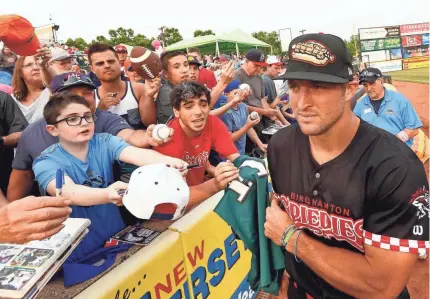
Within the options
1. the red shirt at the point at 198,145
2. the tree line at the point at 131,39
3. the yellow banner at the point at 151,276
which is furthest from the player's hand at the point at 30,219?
the tree line at the point at 131,39

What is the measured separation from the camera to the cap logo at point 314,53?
5.19 ft

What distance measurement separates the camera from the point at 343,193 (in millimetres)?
1608

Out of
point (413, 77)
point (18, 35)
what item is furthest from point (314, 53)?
point (413, 77)

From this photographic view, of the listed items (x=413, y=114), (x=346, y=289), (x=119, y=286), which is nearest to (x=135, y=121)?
(x=119, y=286)

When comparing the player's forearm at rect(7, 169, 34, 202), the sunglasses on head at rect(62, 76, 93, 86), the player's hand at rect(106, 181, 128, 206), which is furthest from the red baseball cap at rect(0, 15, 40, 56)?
the player's hand at rect(106, 181, 128, 206)

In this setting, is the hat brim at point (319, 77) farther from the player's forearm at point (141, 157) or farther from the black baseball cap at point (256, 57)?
the black baseball cap at point (256, 57)

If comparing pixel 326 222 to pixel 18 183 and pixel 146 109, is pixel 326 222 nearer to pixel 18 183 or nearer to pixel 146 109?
pixel 18 183

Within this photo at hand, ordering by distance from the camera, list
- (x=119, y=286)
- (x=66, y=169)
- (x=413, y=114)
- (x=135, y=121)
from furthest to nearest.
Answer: (x=413, y=114)
(x=135, y=121)
(x=66, y=169)
(x=119, y=286)

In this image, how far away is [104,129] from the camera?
114 inches

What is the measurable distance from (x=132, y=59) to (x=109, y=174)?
1.35 metres

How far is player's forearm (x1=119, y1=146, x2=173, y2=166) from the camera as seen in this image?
7.57 feet

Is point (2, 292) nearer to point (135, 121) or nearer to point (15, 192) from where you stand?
point (15, 192)

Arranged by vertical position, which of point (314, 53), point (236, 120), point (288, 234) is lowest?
point (288, 234)

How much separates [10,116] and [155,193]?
234 cm
